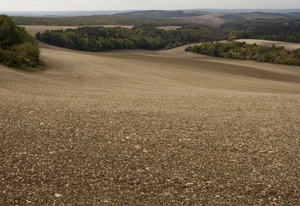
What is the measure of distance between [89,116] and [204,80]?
2618cm

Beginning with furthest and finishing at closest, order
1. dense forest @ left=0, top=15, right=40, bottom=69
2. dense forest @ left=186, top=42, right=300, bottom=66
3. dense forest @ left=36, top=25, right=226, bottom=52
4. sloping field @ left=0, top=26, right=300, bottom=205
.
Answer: dense forest @ left=36, top=25, right=226, bottom=52 < dense forest @ left=186, top=42, right=300, bottom=66 < dense forest @ left=0, top=15, right=40, bottom=69 < sloping field @ left=0, top=26, right=300, bottom=205

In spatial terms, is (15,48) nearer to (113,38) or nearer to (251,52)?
(251,52)

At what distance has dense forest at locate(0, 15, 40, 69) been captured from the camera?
102 ft

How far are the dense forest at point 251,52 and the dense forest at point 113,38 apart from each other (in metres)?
15.0

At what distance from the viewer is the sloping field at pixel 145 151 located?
31.1 feet

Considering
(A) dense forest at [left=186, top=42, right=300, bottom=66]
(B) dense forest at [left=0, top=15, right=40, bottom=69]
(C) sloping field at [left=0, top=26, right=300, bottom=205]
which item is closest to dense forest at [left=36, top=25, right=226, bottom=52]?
(A) dense forest at [left=186, top=42, right=300, bottom=66]

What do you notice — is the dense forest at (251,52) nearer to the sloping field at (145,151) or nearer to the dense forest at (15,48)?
the dense forest at (15,48)

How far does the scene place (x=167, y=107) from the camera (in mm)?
18938

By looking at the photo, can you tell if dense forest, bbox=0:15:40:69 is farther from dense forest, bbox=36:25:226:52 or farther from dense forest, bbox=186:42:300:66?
dense forest, bbox=186:42:300:66

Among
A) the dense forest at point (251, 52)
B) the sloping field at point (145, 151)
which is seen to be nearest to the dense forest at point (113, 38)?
the dense forest at point (251, 52)

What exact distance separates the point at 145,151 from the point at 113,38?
263 feet

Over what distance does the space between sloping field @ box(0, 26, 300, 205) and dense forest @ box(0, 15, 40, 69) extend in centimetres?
1121

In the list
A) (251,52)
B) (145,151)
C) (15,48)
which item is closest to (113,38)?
(251,52)

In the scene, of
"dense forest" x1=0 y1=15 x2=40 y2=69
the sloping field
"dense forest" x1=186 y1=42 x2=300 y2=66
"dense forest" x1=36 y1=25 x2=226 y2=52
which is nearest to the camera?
the sloping field
